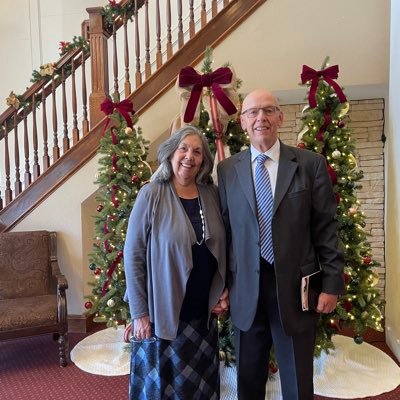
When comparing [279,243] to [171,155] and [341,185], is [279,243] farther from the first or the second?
[341,185]

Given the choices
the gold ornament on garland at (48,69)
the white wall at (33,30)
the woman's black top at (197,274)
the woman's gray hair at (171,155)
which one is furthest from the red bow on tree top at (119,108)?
the white wall at (33,30)

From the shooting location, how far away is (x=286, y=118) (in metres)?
3.77

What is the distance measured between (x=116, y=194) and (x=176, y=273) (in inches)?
51.9

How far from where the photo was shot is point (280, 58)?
3115 mm

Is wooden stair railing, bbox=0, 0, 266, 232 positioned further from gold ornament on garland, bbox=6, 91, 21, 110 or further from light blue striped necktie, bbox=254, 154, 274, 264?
light blue striped necktie, bbox=254, 154, 274, 264

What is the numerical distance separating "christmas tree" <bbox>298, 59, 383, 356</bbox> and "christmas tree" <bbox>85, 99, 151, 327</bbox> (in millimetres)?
1153

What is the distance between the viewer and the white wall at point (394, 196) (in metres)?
2.71

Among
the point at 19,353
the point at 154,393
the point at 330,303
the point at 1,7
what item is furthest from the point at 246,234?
the point at 1,7

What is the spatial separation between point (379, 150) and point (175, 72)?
6.71ft

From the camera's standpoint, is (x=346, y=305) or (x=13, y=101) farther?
(x=13, y=101)

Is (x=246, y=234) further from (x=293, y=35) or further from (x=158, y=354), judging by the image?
(x=293, y=35)

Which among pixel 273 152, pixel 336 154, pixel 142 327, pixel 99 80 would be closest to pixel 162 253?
pixel 142 327

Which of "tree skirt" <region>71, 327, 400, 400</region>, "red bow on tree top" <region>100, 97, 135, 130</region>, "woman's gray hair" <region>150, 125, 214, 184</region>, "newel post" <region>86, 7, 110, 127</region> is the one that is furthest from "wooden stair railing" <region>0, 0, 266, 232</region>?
"woman's gray hair" <region>150, 125, 214, 184</region>

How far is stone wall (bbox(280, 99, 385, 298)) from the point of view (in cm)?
364
